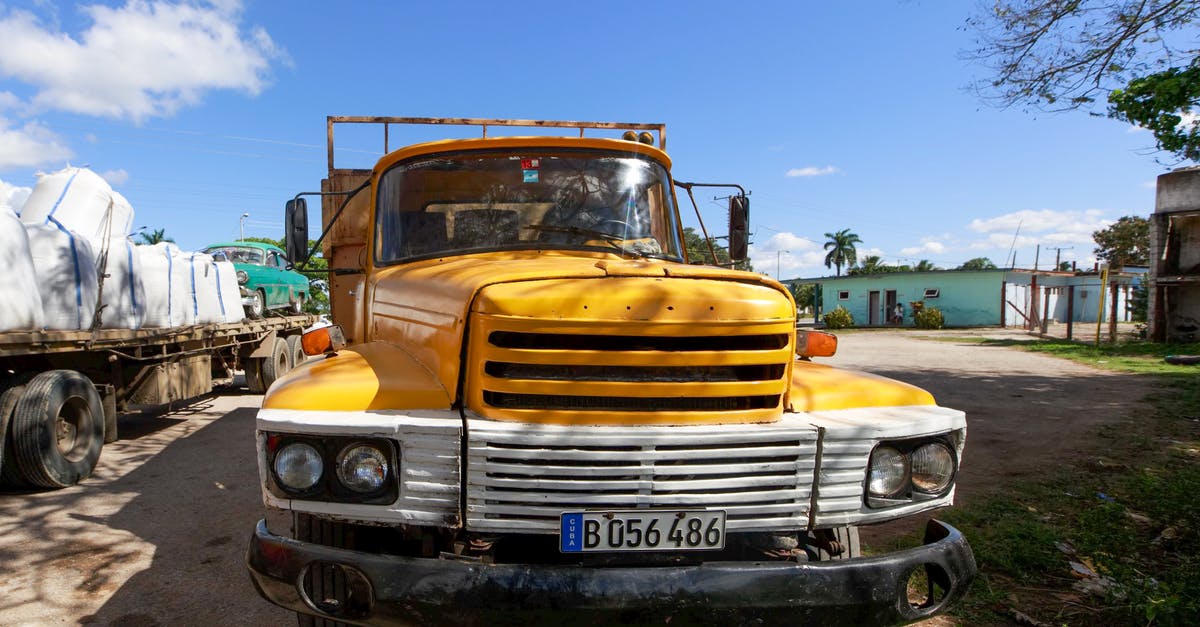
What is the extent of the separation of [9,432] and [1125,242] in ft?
162

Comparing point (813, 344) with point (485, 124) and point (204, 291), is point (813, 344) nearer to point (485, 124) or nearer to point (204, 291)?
point (485, 124)

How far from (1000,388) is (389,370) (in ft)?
35.8

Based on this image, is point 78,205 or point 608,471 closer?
point 608,471

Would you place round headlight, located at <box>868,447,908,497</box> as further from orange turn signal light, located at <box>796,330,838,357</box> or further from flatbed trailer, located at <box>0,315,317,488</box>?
flatbed trailer, located at <box>0,315,317,488</box>

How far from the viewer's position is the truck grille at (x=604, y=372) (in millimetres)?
2184

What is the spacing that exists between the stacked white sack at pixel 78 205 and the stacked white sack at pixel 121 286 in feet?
0.38

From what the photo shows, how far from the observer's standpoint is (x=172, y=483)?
5.50 meters

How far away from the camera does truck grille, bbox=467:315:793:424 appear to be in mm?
2184

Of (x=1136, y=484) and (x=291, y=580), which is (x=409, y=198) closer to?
(x=291, y=580)

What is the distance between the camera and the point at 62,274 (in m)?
5.36

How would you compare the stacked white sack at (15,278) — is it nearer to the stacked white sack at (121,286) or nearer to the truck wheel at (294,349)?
the stacked white sack at (121,286)

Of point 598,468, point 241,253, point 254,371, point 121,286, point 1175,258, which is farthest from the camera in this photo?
point 1175,258

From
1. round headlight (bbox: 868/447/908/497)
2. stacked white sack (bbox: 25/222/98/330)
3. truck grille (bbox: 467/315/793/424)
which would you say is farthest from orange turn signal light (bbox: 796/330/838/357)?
stacked white sack (bbox: 25/222/98/330)

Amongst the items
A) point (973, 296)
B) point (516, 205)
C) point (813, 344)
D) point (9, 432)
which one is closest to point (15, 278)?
point (9, 432)
